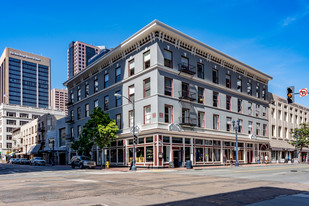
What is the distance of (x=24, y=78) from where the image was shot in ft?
610

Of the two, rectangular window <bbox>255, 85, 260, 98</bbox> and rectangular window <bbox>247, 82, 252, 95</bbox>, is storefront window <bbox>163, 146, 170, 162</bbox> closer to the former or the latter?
rectangular window <bbox>247, 82, 252, 95</bbox>

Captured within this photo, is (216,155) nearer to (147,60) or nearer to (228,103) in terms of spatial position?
(228,103)

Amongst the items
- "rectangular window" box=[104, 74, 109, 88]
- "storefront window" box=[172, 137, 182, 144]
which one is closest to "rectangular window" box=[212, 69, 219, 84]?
"storefront window" box=[172, 137, 182, 144]

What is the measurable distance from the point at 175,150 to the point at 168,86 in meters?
8.12

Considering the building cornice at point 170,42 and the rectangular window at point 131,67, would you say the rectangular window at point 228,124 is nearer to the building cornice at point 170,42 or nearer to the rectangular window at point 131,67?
the building cornice at point 170,42

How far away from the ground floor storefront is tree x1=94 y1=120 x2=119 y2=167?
1484mm

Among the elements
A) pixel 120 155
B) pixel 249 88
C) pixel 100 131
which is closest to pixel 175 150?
pixel 120 155

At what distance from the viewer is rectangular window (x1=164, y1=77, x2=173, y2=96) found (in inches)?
1388

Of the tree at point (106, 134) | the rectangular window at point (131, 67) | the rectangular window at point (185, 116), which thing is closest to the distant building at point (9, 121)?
the tree at point (106, 134)

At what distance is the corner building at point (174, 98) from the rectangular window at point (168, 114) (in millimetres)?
127

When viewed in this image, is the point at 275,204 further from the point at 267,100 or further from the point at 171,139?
the point at 267,100

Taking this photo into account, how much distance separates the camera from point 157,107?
33.3 m

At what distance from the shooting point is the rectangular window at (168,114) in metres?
34.8

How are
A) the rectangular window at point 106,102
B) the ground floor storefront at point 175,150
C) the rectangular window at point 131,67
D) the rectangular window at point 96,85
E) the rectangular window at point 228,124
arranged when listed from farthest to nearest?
the rectangular window at point 96,85
the rectangular window at point 228,124
the rectangular window at point 106,102
the rectangular window at point 131,67
the ground floor storefront at point 175,150
